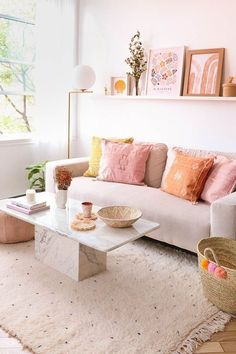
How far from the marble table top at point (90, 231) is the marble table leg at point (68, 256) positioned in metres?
0.08

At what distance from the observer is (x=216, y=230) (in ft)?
7.82

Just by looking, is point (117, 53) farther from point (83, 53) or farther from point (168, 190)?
point (168, 190)

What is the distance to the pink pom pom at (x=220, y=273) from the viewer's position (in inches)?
77.3

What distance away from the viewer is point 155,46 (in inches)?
146

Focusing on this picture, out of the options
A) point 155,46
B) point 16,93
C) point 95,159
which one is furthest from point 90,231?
point 16,93

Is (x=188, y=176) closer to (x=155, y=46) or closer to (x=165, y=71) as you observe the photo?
(x=165, y=71)

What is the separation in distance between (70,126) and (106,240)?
8.93 ft

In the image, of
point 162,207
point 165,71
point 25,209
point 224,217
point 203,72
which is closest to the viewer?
point 224,217

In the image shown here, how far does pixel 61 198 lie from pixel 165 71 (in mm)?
1782

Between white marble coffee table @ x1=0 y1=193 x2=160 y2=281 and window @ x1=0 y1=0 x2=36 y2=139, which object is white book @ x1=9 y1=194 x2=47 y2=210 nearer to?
white marble coffee table @ x1=0 y1=193 x2=160 y2=281

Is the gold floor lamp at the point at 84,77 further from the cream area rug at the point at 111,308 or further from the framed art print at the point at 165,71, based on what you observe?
the cream area rug at the point at 111,308

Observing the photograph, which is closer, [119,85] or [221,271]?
[221,271]

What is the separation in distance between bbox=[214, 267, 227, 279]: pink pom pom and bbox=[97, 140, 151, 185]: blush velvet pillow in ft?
4.71

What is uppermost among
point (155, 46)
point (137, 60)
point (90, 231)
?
point (155, 46)
